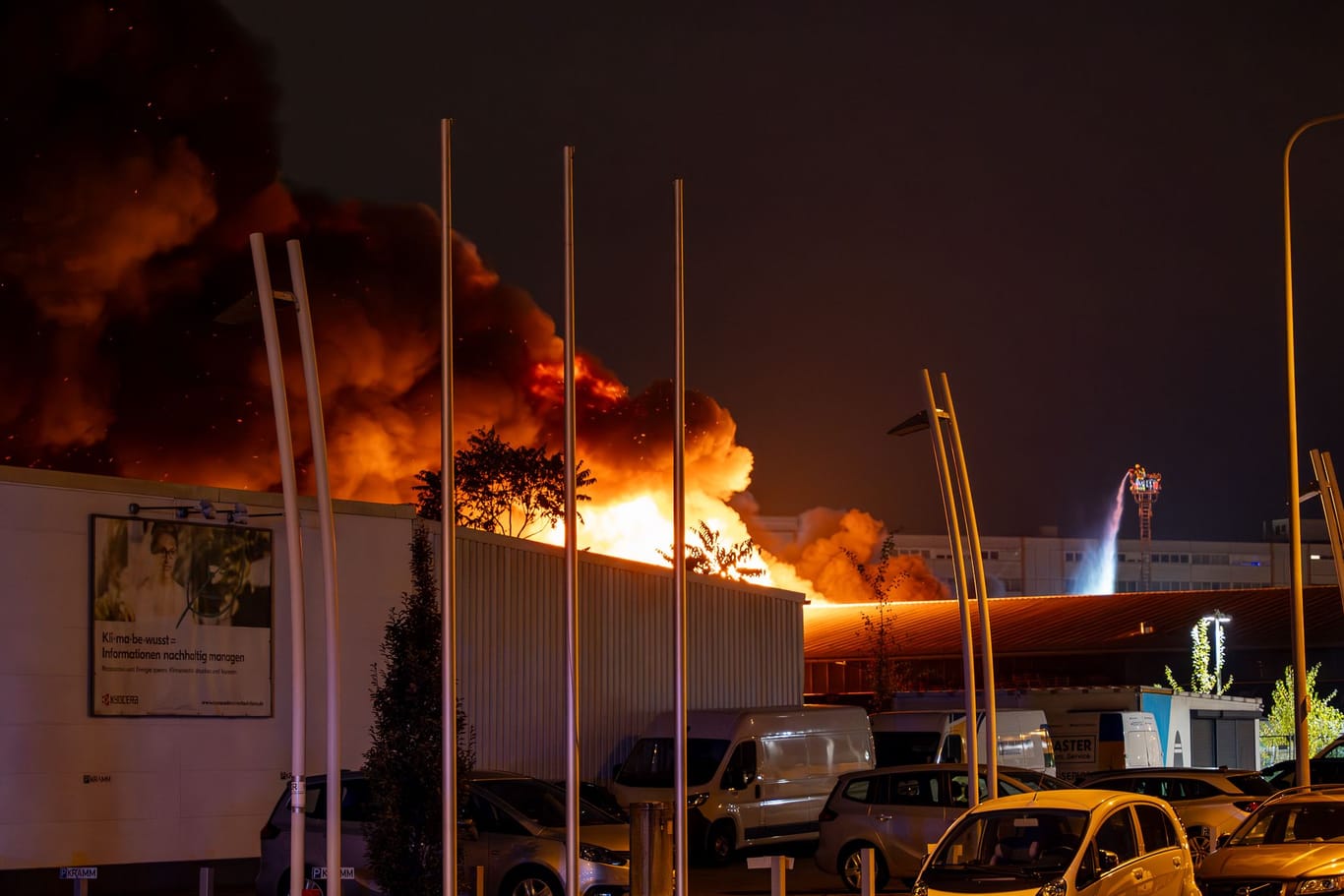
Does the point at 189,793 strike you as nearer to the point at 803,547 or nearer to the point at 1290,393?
the point at 1290,393

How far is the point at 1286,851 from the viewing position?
16.6 meters

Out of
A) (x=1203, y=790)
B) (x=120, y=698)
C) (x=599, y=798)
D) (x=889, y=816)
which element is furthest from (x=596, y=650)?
(x=1203, y=790)

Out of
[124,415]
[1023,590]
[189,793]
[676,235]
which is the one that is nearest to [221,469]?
[124,415]

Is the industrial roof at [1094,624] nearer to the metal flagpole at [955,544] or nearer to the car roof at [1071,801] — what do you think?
the metal flagpole at [955,544]

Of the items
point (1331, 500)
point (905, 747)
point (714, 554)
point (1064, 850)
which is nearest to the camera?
point (1064, 850)

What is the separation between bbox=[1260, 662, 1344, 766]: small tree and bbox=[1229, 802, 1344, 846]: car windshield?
30.9 meters

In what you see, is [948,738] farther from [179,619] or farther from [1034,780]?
[179,619]

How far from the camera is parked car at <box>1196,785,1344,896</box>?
16.2m

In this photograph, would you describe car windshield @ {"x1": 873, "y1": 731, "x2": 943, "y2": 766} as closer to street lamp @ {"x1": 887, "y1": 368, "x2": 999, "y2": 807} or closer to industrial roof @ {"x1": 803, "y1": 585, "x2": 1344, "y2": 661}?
street lamp @ {"x1": 887, "y1": 368, "x2": 999, "y2": 807}

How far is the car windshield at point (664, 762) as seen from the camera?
26.1 metres

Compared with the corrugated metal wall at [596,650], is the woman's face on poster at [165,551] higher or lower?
higher

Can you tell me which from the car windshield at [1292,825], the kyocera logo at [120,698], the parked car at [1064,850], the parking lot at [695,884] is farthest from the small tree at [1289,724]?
the kyocera logo at [120,698]

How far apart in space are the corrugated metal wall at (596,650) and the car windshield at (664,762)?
52.7 inches

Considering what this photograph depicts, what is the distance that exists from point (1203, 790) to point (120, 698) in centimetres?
1462
